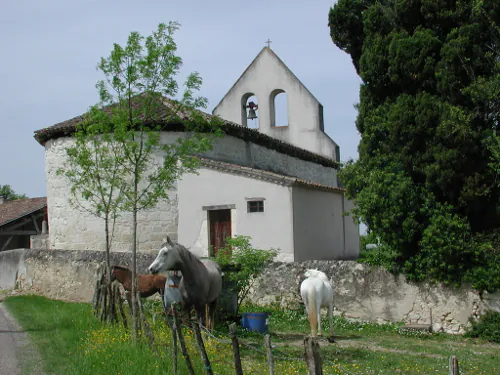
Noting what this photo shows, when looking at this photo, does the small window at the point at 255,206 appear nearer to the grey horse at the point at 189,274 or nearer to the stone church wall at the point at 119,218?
the stone church wall at the point at 119,218

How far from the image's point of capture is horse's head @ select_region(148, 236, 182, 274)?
376 inches

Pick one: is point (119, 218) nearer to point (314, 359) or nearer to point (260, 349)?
point (260, 349)

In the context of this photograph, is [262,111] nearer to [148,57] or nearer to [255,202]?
[255,202]

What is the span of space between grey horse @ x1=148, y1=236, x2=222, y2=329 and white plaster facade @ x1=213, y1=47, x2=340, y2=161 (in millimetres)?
17466

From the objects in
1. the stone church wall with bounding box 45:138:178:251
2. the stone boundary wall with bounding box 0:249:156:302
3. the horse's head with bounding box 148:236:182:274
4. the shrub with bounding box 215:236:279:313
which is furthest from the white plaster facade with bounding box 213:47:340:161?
the horse's head with bounding box 148:236:182:274

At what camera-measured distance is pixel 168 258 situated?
31.9 feet

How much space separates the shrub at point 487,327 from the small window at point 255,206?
293 inches

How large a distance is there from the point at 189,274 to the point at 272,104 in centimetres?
1855

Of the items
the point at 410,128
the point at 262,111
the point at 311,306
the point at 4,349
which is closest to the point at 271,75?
the point at 262,111

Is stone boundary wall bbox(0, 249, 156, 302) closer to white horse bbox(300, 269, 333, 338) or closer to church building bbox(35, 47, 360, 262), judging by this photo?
church building bbox(35, 47, 360, 262)

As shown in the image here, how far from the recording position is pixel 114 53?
385 inches

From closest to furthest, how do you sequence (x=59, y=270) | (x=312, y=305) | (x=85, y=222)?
(x=312, y=305) → (x=59, y=270) → (x=85, y=222)

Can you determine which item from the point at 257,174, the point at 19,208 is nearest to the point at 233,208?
the point at 257,174

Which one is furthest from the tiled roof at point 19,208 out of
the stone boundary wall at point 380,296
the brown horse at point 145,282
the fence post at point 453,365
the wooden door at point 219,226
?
the fence post at point 453,365
